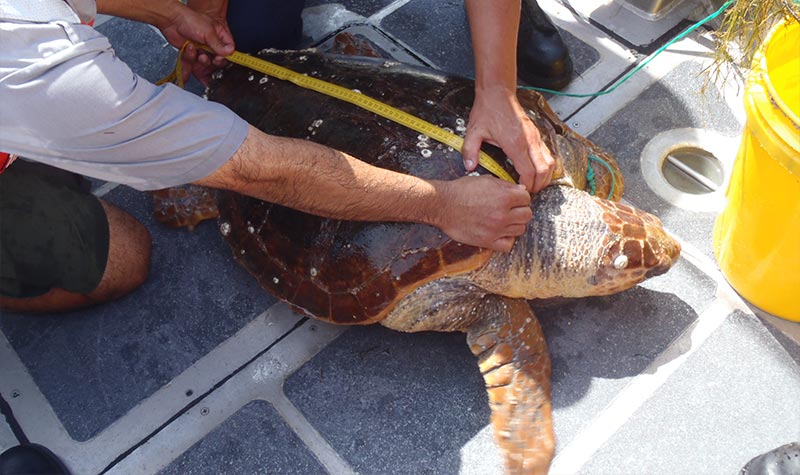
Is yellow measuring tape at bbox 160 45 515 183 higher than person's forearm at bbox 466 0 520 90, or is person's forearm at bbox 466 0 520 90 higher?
person's forearm at bbox 466 0 520 90

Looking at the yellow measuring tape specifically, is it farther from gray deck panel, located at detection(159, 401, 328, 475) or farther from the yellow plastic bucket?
gray deck panel, located at detection(159, 401, 328, 475)

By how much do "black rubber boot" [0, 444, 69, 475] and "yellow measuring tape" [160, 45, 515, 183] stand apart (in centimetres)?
110

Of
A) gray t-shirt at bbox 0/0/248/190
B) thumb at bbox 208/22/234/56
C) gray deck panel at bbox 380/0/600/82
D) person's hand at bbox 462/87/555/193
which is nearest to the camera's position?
gray t-shirt at bbox 0/0/248/190

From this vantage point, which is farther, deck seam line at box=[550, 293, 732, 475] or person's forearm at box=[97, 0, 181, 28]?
person's forearm at box=[97, 0, 181, 28]

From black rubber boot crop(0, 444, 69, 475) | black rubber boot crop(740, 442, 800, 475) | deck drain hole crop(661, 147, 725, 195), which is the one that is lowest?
black rubber boot crop(0, 444, 69, 475)

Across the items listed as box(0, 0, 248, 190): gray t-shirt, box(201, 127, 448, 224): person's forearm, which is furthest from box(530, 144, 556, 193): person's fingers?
box(0, 0, 248, 190): gray t-shirt

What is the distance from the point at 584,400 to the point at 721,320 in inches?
17.0

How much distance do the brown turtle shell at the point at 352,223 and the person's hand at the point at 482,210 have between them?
4cm

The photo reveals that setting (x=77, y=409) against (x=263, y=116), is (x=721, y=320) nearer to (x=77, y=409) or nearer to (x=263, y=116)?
(x=263, y=116)

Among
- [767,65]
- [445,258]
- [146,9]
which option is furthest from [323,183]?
[767,65]

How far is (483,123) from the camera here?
1.64 meters

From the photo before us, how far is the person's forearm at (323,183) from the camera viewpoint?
4.41 ft

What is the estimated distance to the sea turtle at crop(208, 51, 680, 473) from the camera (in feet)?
5.16

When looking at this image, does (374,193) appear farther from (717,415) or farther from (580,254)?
(717,415)
